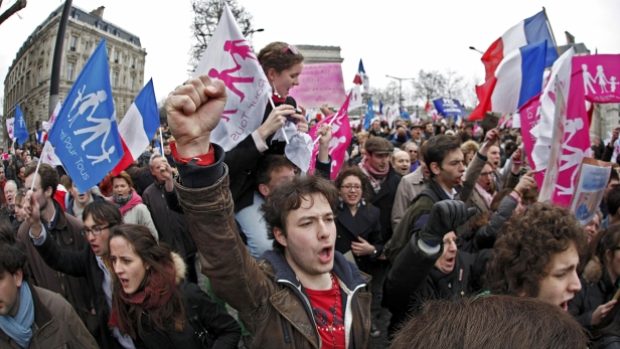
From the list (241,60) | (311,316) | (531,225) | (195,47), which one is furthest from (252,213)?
(195,47)

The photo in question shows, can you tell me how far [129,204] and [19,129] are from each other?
8081mm

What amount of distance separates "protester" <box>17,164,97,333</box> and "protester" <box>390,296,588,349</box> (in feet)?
9.56

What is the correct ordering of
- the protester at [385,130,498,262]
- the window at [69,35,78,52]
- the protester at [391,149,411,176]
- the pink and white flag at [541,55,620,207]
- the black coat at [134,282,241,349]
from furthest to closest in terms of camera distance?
the window at [69,35,78,52] < the protester at [391,149,411,176] < the pink and white flag at [541,55,620,207] < the protester at [385,130,498,262] < the black coat at [134,282,241,349]

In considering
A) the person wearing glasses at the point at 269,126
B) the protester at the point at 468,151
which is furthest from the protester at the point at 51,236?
the protester at the point at 468,151

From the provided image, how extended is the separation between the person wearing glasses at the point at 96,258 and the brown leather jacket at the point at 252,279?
5.00 ft

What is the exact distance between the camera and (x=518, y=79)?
6215mm

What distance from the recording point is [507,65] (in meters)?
6.29

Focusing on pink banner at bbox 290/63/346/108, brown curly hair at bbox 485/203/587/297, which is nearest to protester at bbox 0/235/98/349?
brown curly hair at bbox 485/203/587/297

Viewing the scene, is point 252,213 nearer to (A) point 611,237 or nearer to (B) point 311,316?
(B) point 311,316

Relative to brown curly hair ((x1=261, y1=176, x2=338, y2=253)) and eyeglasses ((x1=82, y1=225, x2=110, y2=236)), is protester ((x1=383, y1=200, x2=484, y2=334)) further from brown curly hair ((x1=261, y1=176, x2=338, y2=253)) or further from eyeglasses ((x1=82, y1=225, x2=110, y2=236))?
eyeglasses ((x1=82, y1=225, x2=110, y2=236))

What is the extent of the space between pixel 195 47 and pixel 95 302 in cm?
2698

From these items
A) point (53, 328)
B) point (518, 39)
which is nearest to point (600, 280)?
Result: point (53, 328)

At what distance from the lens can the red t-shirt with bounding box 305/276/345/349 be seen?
6.75 ft

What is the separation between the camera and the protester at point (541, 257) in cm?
250
